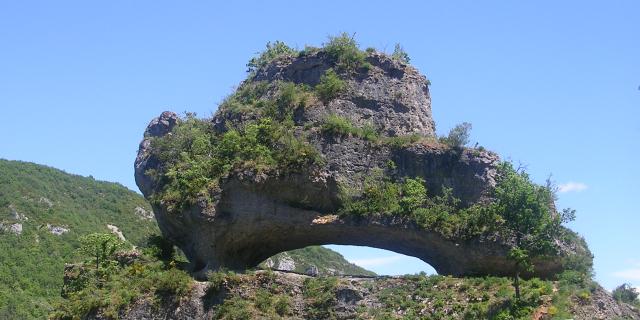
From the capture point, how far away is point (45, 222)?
221ft

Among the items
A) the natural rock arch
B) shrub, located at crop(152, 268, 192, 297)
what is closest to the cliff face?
shrub, located at crop(152, 268, 192, 297)

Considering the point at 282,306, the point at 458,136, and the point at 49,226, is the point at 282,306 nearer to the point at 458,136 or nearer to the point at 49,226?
the point at 458,136

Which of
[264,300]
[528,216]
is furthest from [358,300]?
[528,216]

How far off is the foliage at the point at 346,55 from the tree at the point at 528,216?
10479mm

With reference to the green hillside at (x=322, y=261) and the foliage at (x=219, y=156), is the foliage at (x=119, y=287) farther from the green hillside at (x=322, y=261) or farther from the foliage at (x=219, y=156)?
the green hillside at (x=322, y=261)

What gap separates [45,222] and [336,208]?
43.5m

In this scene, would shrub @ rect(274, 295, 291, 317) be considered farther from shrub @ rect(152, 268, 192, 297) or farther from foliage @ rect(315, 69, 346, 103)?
foliage @ rect(315, 69, 346, 103)

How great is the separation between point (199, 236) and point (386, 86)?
37.2 ft

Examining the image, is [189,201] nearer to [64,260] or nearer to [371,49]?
[371,49]

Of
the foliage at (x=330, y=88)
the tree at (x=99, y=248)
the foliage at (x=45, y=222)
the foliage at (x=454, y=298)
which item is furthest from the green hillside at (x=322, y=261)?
the foliage at (x=454, y=298)

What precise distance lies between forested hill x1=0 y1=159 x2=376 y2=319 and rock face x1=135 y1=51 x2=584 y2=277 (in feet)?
54.0

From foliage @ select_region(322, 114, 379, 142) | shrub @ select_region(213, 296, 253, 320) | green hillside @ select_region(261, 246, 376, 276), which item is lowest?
shrub @ select_region(213, 296, 253, 320)

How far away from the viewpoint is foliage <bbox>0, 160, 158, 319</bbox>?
56.5 metres

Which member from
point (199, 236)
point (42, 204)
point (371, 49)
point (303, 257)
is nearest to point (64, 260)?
point (42, 204)
